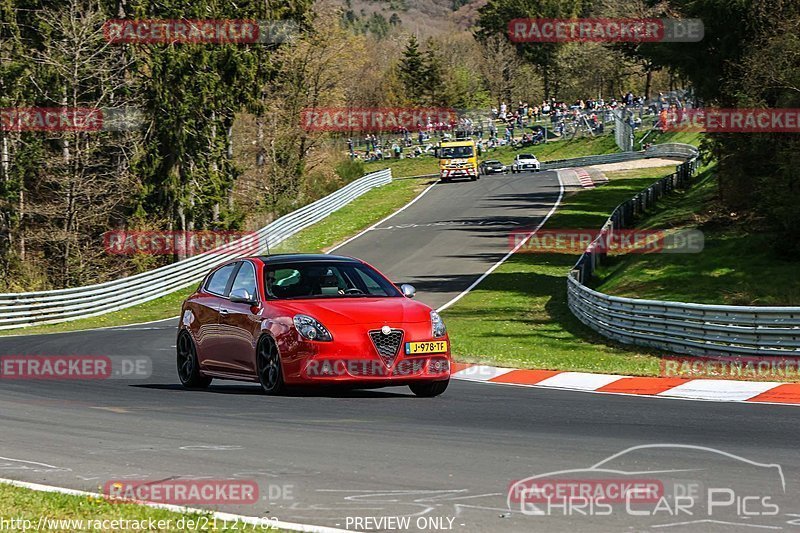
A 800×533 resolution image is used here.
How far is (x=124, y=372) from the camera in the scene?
57.8 ft

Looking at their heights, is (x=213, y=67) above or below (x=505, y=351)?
above

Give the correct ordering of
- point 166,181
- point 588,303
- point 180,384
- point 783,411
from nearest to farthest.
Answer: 1. point 783,411
2. point 180,384
3. point 588,303
4. point 166,181

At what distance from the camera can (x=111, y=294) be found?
3894cm

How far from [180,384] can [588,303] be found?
12580 millimetres

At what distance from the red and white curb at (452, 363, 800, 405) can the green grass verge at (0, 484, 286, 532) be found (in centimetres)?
744

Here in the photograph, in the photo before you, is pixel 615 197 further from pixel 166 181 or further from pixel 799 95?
pixel 799 95

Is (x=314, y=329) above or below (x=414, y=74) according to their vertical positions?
below

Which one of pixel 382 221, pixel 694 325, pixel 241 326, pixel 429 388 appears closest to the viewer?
pixel 429 388

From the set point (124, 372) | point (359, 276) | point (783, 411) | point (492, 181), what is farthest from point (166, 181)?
point (783, 411)
